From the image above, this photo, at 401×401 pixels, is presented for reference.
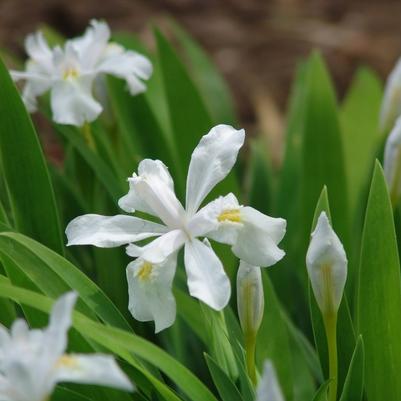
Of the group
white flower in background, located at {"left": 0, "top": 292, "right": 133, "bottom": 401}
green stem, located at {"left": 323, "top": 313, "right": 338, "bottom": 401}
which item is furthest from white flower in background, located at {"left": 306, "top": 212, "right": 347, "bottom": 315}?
white flower in background, located at {"left": 0, "top": 292, "right": 133, "bottom": 401}

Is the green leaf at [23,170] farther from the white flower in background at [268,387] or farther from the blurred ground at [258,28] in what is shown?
the blurred ground at [258,28]

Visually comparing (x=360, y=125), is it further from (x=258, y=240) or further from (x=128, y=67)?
(x=258, y=240)

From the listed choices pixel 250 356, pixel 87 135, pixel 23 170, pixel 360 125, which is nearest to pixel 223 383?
pixel 250 356

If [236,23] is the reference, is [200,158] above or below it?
below

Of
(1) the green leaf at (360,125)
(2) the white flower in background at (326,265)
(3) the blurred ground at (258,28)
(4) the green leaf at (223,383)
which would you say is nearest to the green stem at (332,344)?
(2) the white flower in background at (326,265)

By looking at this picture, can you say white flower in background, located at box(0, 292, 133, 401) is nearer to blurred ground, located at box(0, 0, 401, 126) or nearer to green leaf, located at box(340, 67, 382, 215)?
green leaf, located at box(340, 67, 382, 215)

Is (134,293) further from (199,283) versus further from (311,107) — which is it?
(311,107)

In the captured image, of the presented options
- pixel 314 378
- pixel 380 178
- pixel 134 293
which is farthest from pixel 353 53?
pixel 134 293
